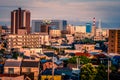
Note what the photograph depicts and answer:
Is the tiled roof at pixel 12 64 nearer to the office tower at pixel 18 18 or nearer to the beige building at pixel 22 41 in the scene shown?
the beige building at pixel 22 41

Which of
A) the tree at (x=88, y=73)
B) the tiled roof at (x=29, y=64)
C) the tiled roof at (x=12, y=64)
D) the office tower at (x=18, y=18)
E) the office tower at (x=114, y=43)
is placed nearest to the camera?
the tree at (x=88, y=73)

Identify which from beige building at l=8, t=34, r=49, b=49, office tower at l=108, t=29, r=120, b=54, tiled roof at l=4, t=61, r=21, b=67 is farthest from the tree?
beige building at l=8, t=34, r=49, b=49

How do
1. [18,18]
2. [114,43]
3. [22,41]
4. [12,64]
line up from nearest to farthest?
[12,64] < [114,43] < [22,41] < [18,18]

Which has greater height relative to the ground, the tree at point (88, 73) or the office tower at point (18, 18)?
the office tower at point (18, 18)

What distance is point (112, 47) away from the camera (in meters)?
46.8

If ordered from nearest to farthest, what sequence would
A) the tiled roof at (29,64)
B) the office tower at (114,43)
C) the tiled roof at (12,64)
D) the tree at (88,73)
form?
the tree at (88,73) < the tiled roof at (12,64) < the tiled roof at (29,64) < the office tower at (114,43)

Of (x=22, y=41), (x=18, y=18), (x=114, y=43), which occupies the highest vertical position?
(x=18, y=18)

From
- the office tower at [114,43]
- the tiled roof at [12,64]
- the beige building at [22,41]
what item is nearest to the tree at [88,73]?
the tiled roof at [12,64]

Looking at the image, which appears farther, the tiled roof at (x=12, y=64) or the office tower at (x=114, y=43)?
the office tower at (x=114, y=43)

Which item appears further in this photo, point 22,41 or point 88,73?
point 22,41

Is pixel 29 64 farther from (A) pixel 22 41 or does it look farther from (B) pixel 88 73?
(A) pixel 22 41

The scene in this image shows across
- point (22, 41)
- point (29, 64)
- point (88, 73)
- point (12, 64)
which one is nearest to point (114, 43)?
point (22, 41)

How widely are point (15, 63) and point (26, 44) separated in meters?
32.2

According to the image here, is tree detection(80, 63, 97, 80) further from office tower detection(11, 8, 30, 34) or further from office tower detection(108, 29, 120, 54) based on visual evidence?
office tower detection(11, 8, 30, 34)
